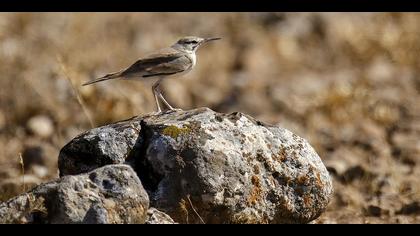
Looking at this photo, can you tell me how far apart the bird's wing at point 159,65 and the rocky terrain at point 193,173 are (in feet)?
2.29

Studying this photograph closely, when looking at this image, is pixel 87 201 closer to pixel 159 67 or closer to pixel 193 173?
pixel 193 173

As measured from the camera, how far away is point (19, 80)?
14000 mm

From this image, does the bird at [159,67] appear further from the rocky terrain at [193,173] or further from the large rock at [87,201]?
the large rock at [87,201]

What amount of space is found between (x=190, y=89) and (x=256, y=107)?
159 cm

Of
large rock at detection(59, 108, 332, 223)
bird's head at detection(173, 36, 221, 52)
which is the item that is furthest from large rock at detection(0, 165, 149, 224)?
bird's head at detection(173, 36, 221, 52)

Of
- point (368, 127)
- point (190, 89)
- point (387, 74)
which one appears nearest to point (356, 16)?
point (387, 74)

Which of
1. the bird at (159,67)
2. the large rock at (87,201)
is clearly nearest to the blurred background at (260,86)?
the bird at (159,67)

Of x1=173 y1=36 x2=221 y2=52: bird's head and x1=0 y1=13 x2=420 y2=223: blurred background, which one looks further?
x1=0 y1=13 x2=420 y2=223: blurred background

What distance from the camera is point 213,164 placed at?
6.64 metres

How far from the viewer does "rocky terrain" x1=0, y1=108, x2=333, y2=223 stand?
6156 mm

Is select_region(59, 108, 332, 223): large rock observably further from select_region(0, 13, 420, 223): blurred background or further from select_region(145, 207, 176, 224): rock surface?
select_region(0, 13, 420, 223): blurred background

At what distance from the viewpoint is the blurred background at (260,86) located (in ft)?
34.1

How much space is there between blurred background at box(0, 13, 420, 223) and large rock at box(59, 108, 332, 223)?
1425mm
